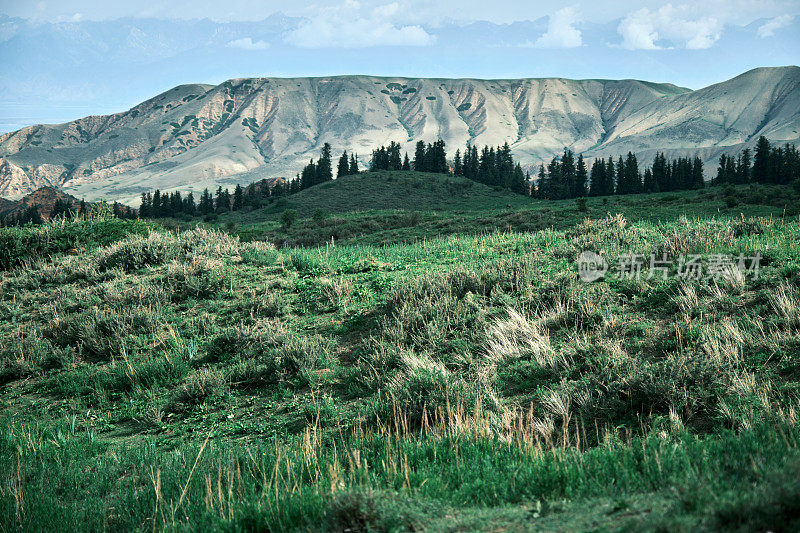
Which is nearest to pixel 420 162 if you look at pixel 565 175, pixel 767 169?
pixel 565 175

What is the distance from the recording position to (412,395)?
6.12 metres

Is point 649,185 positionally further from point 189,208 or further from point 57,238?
point 189,208

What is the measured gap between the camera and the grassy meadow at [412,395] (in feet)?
11.6

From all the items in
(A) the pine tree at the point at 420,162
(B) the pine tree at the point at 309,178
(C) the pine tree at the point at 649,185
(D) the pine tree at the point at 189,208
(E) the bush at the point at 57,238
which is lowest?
(E) the bush at the point at 57,238

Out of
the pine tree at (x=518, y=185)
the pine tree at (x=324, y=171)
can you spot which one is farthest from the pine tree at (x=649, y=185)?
the pine tree at (x=324, y=171)

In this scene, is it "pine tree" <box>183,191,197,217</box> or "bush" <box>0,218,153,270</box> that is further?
"pine tree" <box>183,191,197,217</box>

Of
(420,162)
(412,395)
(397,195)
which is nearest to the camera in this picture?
(412,395)

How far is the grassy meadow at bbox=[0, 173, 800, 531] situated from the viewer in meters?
3.53

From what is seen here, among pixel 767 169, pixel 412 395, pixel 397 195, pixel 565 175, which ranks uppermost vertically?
pixel 565 175

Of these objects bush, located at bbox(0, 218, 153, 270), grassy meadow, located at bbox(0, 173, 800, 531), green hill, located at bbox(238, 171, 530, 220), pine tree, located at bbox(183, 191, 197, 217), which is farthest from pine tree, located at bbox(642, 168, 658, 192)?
pine tree, located at bbox(183, 191, 197, 217)

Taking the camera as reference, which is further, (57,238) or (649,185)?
(649,185)

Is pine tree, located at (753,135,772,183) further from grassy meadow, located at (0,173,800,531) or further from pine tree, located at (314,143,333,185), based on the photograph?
pine tree, located at (314,143,333,185)

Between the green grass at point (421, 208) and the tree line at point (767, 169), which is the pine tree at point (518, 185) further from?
the tree line at point (767, 169)

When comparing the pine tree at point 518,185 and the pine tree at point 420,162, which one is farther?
the pine tree at point 420,162
